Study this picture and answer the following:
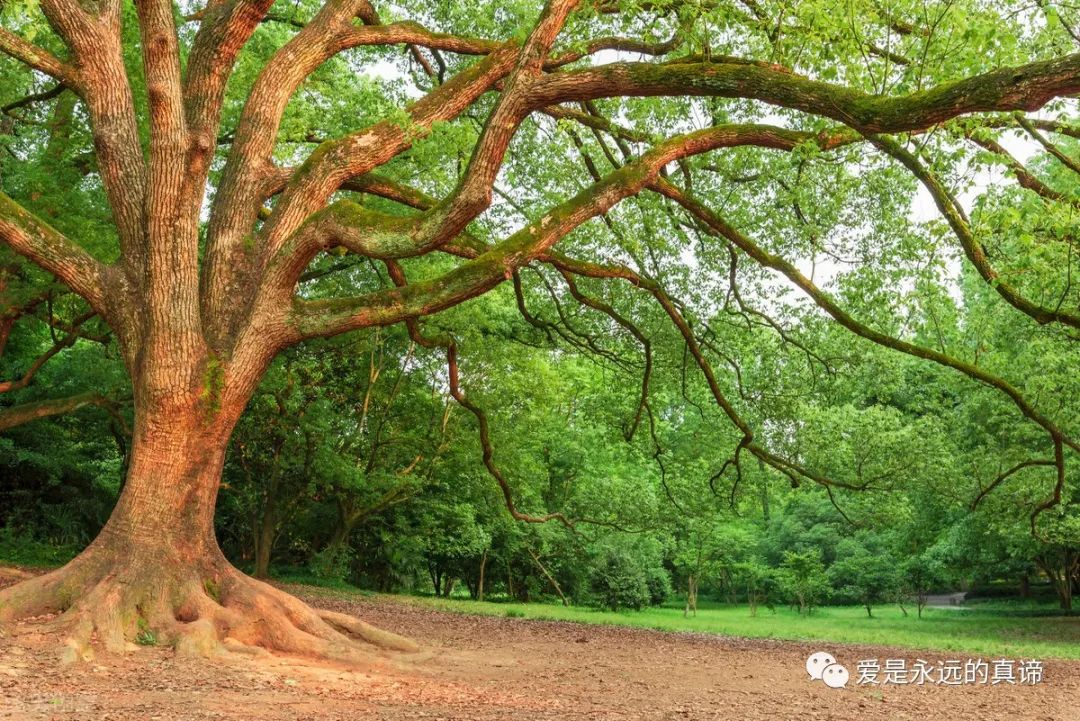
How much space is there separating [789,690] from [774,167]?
5912 mm

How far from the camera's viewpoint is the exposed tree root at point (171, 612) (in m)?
5.92

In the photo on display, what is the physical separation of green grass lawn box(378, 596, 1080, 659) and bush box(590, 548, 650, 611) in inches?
22.9

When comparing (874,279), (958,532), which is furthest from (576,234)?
(958,532)

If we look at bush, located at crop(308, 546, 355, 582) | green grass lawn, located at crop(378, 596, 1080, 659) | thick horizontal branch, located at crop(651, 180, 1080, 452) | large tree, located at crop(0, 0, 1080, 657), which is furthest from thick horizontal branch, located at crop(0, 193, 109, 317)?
bush, located at crop(308, 546, 355, 582)

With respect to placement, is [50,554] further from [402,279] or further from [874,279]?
[874,279]

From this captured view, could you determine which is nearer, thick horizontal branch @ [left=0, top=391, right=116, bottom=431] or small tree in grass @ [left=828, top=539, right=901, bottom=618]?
thick horizontal branch @ [left=0, top=391, right=116, bottom=431]

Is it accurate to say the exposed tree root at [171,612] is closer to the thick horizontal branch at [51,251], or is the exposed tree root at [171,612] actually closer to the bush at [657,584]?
the thick horizontal branch at [51,251]

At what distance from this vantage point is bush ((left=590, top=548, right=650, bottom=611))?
2281cm

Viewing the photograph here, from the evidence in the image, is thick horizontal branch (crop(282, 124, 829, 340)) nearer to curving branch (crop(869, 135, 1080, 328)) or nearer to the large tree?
the large tree

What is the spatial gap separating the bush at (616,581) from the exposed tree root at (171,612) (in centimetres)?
1648

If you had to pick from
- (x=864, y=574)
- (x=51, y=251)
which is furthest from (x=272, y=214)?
(x=864, y=574)

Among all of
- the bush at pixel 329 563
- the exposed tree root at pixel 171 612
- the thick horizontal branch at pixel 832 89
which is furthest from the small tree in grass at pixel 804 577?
the thick horizontal branch at pixel 832 89

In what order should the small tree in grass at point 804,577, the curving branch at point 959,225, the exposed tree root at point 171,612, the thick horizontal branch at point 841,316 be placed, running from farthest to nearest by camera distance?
the small tree in grass at point 804,577 → the thick horizontal branch at point 841,316 → the curving branch at point 959,225 → the exposed tree root at point 171,612

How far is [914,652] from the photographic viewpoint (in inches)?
417
